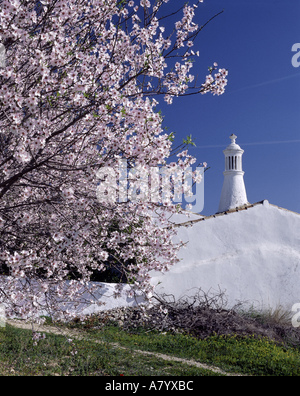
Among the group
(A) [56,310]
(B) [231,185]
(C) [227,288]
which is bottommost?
(A) [56,310]

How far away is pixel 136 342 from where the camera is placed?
10758 mm

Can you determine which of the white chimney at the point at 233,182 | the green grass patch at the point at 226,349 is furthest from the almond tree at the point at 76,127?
the white chimney at the point at 233,182

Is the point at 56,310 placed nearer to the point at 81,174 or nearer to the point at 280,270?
the point at 81,174

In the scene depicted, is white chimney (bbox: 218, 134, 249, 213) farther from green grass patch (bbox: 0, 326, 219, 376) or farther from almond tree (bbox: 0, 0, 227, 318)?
almond tree (bbox: 0, 0, 227, 318)

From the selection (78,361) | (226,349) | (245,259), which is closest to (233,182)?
(245,259)

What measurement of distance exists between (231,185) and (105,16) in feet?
64.4

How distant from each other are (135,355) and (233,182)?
17.8 meters

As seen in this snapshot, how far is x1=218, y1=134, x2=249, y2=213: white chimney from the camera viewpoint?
25.2 m

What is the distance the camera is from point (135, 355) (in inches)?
364

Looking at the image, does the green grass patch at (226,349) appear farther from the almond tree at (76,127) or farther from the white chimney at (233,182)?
the white chimney at (233,182)

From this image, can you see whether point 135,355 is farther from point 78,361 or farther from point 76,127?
point 76,127

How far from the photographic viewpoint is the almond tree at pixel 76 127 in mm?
5066

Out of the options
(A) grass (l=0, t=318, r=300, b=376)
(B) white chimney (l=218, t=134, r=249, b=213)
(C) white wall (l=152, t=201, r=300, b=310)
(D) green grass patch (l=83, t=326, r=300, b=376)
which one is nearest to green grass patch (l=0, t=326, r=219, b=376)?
(A) grass (l=0, t=318, r=300, b=376)
